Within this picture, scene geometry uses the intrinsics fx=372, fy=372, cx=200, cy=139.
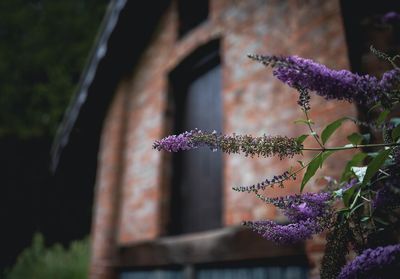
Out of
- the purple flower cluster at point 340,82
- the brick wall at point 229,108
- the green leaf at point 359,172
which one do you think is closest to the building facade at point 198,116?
the brick wall at point 229,108

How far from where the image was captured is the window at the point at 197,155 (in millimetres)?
4070

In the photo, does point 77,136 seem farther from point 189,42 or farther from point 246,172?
point 246,172

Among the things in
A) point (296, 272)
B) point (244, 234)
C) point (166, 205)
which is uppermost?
point (166, 205)

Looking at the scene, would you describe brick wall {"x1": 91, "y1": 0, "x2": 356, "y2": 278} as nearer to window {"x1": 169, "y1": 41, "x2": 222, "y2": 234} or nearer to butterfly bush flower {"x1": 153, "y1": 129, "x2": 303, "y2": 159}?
window {"x1": 169, "y1": 41, "x2": 222, "y2": 234}

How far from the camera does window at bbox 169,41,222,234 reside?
4070 mm

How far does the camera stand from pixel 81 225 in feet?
39.1

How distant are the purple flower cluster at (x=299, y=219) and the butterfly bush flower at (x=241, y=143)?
199mm

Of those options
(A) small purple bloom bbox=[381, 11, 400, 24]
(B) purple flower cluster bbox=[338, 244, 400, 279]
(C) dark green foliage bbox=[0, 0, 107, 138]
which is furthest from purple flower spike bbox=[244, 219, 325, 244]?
(C) dark green foliage bbox=[0, 0, 107, 138]

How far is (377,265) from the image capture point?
33.9 inches

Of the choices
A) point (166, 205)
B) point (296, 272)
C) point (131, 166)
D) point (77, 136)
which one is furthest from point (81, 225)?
point (296, 272)

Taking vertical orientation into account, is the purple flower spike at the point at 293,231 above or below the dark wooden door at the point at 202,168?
below

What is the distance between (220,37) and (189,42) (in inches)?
21.9

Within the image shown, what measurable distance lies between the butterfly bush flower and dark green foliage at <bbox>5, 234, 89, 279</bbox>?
763 centimetres

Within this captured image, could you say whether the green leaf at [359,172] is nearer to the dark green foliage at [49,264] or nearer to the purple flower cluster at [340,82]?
the purple flower cluster at [340,82]
